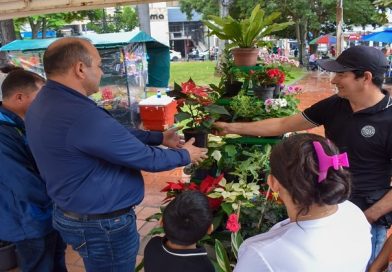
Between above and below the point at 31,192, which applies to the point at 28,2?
above

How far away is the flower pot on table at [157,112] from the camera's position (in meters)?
7.23

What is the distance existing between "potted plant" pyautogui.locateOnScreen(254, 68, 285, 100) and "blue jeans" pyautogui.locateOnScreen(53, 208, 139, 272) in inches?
44.4

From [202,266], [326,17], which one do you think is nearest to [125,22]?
[326,17]

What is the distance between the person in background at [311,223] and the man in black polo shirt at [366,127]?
96 cm

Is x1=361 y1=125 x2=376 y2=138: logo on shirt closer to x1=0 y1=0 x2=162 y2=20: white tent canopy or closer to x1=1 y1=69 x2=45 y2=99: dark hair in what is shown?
x1=1 y1=69 x2=45 y2=99: dark hair

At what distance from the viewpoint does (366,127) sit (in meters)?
1.94

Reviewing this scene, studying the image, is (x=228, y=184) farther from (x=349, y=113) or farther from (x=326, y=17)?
(x=326, y=17)

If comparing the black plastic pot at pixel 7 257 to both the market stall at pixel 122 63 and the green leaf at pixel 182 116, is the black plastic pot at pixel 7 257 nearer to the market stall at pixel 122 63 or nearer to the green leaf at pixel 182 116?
the green leaf at pixel 182 116

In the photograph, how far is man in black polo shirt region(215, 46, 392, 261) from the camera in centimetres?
191

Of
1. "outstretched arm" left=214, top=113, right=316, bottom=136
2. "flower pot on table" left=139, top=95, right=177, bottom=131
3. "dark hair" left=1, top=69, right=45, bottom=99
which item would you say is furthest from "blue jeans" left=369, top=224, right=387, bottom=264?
"flower pot on table" left=139, top=95, right=177, bottom=131

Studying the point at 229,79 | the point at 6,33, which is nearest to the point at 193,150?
the point at 229,79

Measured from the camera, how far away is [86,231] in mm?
1842

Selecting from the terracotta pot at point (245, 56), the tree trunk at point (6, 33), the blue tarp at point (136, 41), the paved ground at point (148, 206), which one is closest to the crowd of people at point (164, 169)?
the terracotta pot at point (245, 56)

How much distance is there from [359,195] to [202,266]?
3.45 feet
